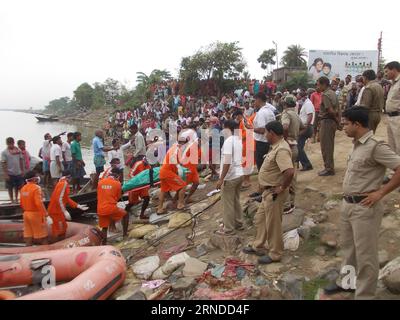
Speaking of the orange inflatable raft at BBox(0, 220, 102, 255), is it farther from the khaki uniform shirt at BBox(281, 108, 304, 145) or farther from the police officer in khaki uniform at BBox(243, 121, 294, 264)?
the khaki uniform shirt at BBox(281, 108, 304, 145)

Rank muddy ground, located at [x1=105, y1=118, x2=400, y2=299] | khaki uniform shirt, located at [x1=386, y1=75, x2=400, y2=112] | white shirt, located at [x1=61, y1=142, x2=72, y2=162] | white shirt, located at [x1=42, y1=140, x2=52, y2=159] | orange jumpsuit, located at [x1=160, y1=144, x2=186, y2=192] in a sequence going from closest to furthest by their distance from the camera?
muddy ground, located at [x1=105, y1=118, x2=400, y2=299]
khaki uniform shirt, located at [x1=386, y1=75, x2=400, y2=112]
orange jumpsuit, located at [x1=160, y1=144, x2=186, y2=192]
white shirt, located at [x1=61, y1=142, x2=72, y2=162]
white shirt, located at [x1=42, y1=140, x2=52, y2=159]

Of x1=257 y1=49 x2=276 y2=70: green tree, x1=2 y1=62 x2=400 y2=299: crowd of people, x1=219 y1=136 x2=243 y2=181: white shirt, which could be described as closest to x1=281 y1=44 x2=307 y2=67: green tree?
x1=257 y1=49 x2=276 y2=70: green tree

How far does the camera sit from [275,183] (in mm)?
5012

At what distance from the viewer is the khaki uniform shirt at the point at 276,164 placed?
16.0ft

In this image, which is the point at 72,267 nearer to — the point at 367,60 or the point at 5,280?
the point at 5,280

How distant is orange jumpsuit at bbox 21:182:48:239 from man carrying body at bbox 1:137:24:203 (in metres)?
3.91

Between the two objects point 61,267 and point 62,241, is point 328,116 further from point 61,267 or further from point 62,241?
point 62,241

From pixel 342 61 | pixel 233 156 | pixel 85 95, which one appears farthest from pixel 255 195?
A: pixel 85 95

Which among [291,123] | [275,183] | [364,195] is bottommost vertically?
[275,183]

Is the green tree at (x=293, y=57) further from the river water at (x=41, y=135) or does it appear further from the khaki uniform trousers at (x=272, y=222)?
the khaki uniform trousers at (x=272, y=222)

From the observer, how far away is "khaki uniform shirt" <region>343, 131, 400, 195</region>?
3.63 metres

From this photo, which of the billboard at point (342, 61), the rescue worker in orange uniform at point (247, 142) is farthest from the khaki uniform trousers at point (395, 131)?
the billboard at point (342, 61)

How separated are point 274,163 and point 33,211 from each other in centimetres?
473
